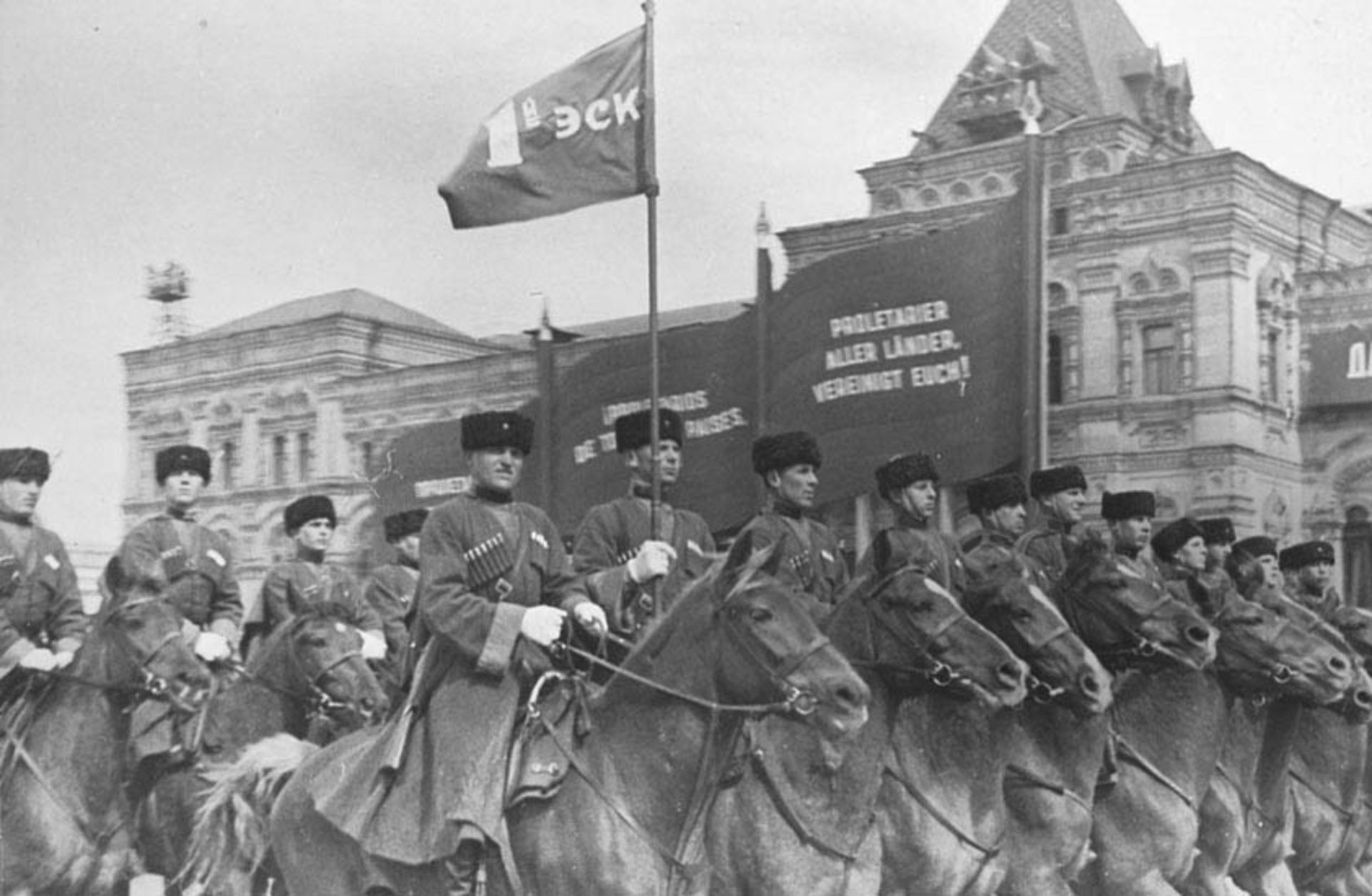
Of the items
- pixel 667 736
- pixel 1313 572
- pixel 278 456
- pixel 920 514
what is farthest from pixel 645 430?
pixel 278 456

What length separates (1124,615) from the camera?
841 cm

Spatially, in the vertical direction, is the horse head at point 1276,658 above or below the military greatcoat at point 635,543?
below

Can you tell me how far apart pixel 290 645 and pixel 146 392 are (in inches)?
343

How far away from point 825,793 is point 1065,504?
11.2 ft

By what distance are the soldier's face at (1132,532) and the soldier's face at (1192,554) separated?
0.95 ft

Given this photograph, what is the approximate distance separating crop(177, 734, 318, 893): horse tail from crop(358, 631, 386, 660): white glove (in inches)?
65.7

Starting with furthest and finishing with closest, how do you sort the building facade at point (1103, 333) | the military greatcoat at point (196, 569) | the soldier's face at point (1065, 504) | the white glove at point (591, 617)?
the building facade at point (1103, 333)
the soldier's face at point (1065, 504)
the military greatcoat at point (196, 569)
the white glove at point (591, 617)

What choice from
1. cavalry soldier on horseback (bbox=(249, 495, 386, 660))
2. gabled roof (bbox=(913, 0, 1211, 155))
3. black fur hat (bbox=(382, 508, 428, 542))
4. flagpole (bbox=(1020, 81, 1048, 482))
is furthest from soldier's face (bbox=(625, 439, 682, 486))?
gabled roof (bbox=(913, 0, 1211, 155))

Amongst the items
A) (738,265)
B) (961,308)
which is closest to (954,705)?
(961,308)

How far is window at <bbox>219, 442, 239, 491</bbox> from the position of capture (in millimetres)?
17625

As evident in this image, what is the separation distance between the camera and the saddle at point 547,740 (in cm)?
611

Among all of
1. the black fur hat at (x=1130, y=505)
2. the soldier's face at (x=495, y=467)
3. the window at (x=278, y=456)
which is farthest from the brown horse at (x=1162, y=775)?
the window at (x=278, y=456)

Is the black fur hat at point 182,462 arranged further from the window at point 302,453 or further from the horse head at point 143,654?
the window at point 302,453

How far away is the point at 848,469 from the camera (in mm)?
16562
